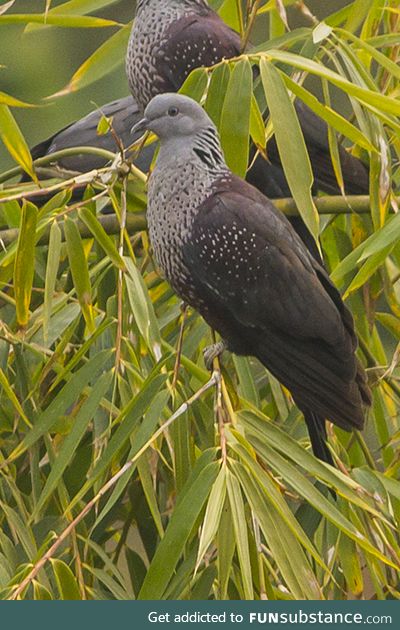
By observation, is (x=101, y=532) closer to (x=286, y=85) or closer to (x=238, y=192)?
(x=238, y=192)

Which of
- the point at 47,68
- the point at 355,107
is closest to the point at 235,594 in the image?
the point at 355,107

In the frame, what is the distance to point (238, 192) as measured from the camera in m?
1.35

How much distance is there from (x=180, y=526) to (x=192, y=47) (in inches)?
29.7

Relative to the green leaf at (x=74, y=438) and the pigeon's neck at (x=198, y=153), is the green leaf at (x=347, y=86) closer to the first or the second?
the pigeon's neck at (x=198, y=153)

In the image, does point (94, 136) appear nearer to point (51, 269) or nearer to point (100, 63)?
point (100, 63)

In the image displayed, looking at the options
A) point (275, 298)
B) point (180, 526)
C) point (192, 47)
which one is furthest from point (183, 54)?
point (180, 526)

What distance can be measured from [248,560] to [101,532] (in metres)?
0.35

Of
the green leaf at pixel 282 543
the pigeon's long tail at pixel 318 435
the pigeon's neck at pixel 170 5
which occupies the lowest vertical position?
the pigeon's long tail at pixel 318 435

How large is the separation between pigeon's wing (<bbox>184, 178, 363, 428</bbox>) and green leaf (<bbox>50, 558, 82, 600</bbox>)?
34cm

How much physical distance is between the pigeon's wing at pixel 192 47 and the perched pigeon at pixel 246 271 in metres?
0.30

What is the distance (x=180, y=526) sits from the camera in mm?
1121

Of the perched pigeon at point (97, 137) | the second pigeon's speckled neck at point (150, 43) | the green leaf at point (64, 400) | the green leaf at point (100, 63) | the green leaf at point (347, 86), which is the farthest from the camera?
the perched pigeon at point (97, 137)

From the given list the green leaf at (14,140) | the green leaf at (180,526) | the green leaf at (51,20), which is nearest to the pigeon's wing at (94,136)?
the green leaf at (51,20)

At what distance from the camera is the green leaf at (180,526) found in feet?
3.64
